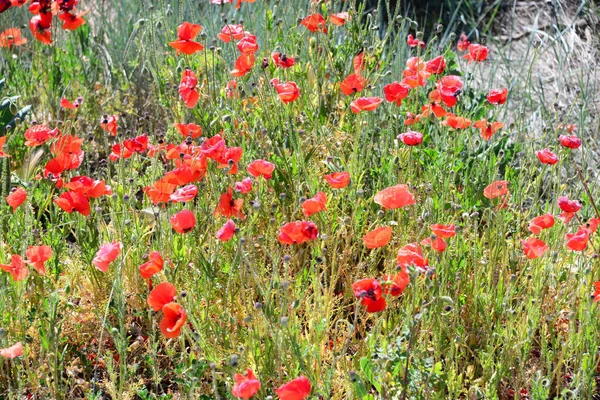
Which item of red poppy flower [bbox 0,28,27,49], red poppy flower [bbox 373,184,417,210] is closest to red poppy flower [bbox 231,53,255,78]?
red poppy flower [bbox 373,184,417,210]

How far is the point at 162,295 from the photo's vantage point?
72.5 inches

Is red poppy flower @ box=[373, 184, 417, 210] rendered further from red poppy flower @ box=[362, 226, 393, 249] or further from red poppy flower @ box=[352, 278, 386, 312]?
red poppy flower @ box=[352, 278, 386, 312]

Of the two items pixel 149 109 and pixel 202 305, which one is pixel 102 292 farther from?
pixel 149 109

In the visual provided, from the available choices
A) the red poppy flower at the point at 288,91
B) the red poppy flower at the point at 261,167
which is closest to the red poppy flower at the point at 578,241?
the red poppy flower at the point at 261,167

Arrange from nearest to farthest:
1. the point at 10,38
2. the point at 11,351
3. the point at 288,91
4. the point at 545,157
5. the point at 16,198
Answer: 1. the point at 11,351
2. the point at 16,198
3. the point at 545,157
4. the point at 288,91
5. the point at 10,38

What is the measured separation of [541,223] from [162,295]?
102cm

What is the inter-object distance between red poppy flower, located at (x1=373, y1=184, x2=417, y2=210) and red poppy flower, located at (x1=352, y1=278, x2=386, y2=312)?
1.03ft

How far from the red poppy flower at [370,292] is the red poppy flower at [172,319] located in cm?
39

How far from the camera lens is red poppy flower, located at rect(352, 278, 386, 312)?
5.69 ft

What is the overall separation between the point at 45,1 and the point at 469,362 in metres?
2.06

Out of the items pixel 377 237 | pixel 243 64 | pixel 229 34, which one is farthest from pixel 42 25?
pixel 377 237

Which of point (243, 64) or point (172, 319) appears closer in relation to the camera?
point (172, 319)

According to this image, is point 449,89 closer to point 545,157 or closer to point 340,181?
point 545,157

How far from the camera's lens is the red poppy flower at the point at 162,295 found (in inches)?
71.9
